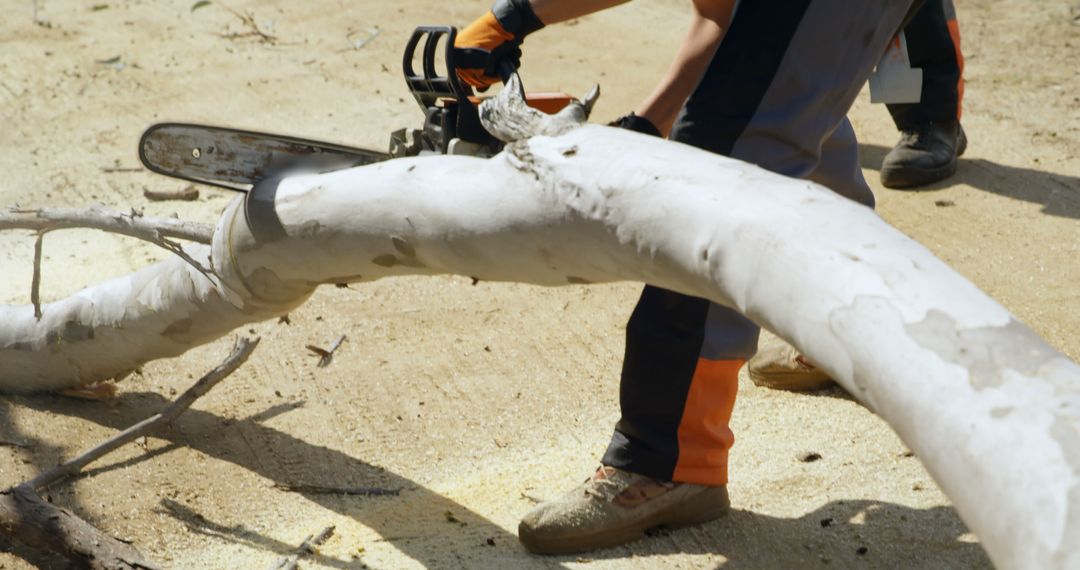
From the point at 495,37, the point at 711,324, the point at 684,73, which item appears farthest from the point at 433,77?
the point at 711,324

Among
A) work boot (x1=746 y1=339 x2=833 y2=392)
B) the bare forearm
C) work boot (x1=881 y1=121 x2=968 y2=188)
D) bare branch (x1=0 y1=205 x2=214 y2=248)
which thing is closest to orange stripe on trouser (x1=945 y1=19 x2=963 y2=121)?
work boot (x1=881 y1=121 x2=968 y2=188)

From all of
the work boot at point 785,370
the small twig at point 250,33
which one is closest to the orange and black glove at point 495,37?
the work boot at point 785,370

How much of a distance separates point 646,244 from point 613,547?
1.12m

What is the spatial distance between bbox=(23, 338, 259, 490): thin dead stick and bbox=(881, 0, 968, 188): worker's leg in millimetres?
2876

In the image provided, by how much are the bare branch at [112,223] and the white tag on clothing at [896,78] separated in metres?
2.87

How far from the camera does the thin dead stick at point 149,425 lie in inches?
111

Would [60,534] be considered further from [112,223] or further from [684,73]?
[684,73]

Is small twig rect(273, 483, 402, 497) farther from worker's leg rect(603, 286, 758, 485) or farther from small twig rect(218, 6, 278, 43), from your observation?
small twig rect(218, 6, 278, 43)

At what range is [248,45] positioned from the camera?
621cm

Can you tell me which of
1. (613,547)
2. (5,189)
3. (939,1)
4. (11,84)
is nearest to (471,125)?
(613,547)

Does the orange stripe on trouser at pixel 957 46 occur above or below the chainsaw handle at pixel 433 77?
below

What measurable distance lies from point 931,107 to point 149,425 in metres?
3.37

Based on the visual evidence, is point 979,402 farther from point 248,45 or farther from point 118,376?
point 248,45

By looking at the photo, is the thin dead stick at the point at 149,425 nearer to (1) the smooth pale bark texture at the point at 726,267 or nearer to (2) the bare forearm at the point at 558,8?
(1) the smooth pale bark texture at the point at 726,267
